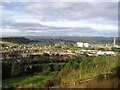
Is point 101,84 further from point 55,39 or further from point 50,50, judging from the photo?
point 55,39

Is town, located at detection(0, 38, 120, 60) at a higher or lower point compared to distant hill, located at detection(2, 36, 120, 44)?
lower

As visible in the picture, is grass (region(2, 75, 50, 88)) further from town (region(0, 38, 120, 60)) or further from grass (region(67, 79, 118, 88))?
town (region(0, 38, 120, 60))

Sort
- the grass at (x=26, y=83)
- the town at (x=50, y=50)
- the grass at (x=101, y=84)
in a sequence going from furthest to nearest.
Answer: the town at (x=50, y=50)
the grass at (x=101, y=84)
the grass at (x=26, y=83)

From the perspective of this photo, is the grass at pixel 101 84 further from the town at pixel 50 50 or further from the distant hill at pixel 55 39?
the distant hill at pixel 55 39

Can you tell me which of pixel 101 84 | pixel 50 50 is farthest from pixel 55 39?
pixel 101 84

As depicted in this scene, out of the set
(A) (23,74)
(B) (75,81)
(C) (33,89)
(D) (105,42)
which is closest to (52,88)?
(C) (33,89)

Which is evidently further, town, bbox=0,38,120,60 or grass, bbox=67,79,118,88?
town, bbox=0,38,120,60

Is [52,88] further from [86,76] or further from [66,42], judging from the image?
[66,42]

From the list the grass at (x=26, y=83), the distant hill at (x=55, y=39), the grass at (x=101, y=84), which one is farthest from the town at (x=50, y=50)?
the grass at (x=101, y=84)

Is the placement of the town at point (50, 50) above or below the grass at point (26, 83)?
above

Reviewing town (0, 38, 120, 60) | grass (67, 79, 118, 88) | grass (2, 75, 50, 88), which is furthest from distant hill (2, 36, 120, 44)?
grass (67, 79, 118, 88)

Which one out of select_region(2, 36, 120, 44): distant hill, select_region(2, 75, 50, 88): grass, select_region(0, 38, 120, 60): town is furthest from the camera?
select_region(2, 36, 120, 44): distant hill
